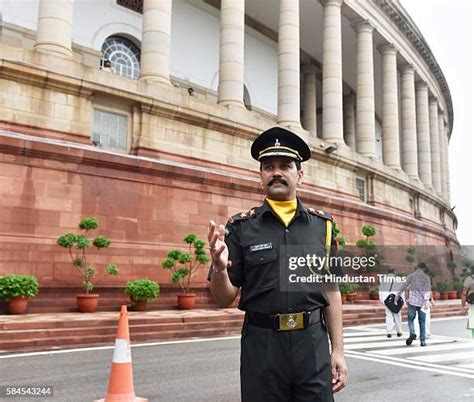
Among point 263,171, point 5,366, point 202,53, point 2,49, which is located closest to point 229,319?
→ point 5,366

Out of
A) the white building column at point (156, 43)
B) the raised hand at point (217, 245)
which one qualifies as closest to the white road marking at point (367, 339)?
the raised hand at point (217, 245)

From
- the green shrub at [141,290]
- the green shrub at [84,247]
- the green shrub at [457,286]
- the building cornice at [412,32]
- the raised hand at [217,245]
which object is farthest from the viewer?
the building cornice at [412,32]

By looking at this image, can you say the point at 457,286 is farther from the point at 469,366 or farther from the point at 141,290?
the point at 469,366

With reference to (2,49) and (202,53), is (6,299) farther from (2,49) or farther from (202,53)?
(202,53)

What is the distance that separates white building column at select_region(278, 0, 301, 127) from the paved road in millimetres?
14722

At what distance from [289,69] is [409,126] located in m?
15.8

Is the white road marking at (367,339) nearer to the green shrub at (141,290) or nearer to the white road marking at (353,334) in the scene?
the white road marking at (353,334)

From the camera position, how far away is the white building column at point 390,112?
33.4m

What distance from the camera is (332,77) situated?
27828 millimetres

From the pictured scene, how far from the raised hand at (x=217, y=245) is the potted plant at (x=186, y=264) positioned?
505 inches

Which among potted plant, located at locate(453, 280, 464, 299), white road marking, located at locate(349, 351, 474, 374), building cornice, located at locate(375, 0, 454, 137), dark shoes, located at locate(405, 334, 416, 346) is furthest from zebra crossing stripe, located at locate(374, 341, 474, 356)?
building cornice, located at locate(375, 0, 454, 137)

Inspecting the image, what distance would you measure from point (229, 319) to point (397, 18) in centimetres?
2801

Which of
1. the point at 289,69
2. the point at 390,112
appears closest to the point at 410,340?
the point at 289,69

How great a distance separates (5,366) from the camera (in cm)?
807
